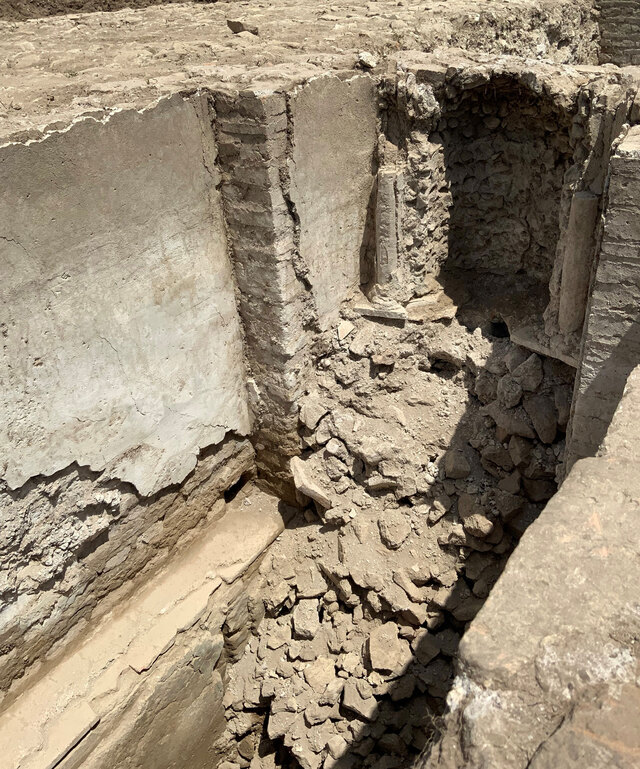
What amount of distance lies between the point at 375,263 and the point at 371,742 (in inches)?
122

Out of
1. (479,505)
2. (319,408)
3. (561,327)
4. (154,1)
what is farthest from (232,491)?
(154,1)

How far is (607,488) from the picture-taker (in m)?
2.05

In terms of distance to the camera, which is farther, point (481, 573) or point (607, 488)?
point (481, 573)

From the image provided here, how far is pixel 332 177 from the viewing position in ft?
13.3

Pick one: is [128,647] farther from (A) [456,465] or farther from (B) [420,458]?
(A) [456,465]

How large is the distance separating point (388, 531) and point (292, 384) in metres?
1.19

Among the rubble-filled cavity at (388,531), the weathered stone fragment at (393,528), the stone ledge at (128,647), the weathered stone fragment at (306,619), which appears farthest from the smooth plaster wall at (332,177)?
the weathered stone fragment at (306,619)

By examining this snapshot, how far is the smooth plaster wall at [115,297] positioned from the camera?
2.93 m

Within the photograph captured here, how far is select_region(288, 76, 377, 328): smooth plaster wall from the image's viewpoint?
373 centimetres

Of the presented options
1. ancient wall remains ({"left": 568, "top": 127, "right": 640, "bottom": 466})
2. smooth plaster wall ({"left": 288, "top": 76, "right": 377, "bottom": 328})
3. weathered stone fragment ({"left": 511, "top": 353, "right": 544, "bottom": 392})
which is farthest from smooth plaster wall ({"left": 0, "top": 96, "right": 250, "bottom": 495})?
ancient wall remains ({"left": 568, "top": 127, "right": 640, "bottom": 466})

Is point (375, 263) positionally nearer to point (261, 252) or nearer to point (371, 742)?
point (261, 252)

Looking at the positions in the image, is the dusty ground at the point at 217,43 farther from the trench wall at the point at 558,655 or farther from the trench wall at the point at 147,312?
the trench wall at the point at 558,655

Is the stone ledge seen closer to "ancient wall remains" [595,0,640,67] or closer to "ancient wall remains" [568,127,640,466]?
"ancient wall remains" [568,127,640,466]

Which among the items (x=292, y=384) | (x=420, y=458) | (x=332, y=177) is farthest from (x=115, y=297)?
(x=420, y=458)
